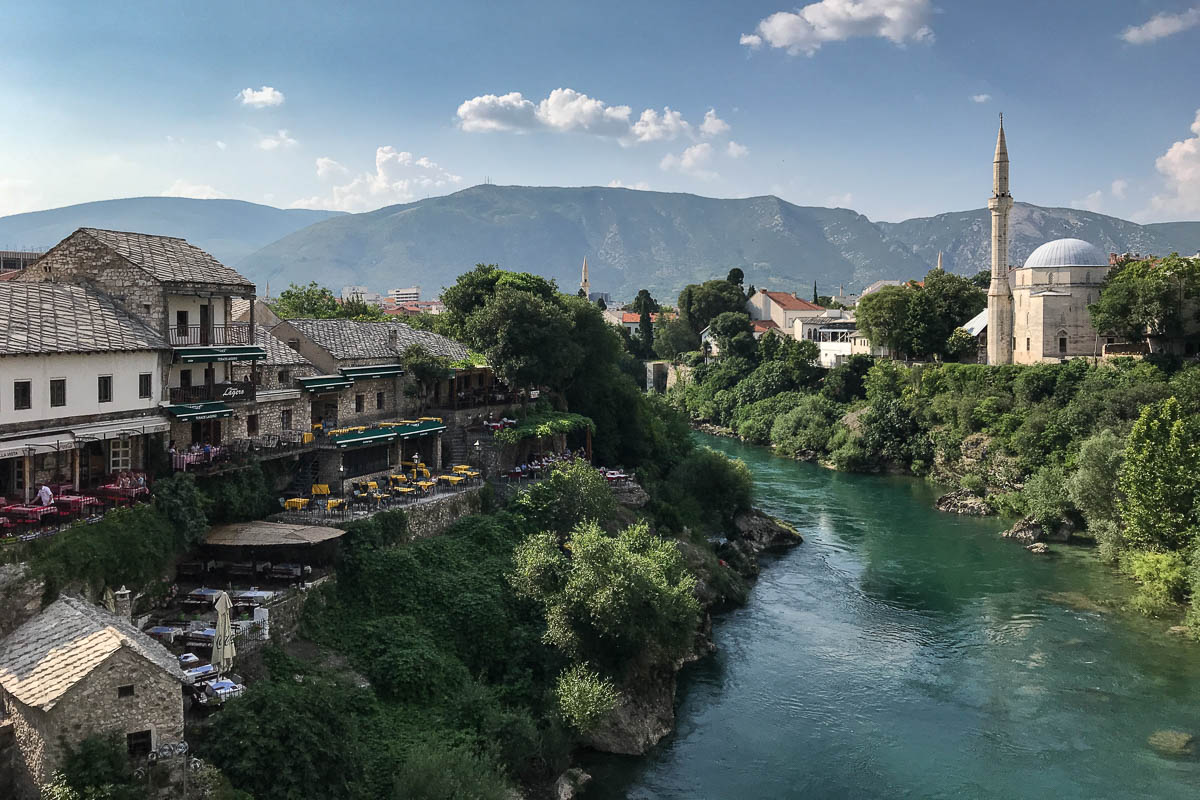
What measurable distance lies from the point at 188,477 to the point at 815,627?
23.0 meters

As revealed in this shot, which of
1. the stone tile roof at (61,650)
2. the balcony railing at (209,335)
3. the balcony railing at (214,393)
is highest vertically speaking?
the balcony railing at (209,335)

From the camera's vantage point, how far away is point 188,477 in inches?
1005

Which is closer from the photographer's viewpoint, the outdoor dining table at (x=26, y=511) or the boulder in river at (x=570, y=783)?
the outdoor dining table at (x=26, y=511)

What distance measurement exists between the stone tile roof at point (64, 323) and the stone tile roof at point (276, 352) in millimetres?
5819

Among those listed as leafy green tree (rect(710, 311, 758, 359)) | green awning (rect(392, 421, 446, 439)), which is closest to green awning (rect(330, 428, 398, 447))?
green awning (rect(392, 421, 446, 439))

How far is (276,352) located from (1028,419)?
150 ft

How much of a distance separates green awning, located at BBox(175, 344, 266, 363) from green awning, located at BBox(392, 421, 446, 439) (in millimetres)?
6303

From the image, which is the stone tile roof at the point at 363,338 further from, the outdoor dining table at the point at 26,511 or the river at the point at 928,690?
the river at the point at 928,690

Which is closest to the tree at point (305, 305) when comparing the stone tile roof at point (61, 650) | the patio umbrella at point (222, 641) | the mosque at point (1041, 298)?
the patio umbrella at point (222, 641)

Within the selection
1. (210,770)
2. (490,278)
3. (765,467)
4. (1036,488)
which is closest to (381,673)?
(210,770)

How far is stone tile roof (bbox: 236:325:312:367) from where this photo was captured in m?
33.0

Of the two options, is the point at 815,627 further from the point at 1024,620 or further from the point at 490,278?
the point at 490,278

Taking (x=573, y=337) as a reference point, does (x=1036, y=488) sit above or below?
below

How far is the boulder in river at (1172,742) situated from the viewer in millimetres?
25812
